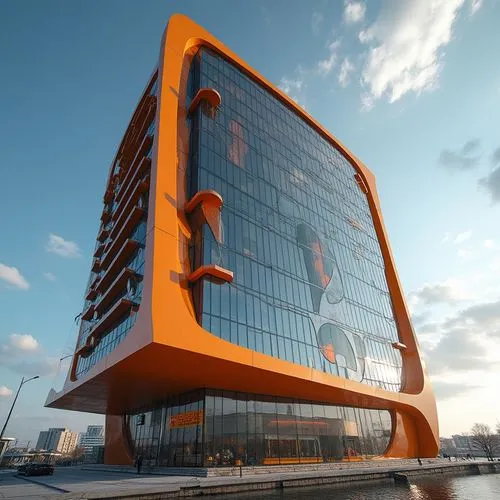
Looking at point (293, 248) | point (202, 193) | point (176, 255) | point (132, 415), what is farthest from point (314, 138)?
point (132, 415)

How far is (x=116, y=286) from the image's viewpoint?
1385 inches

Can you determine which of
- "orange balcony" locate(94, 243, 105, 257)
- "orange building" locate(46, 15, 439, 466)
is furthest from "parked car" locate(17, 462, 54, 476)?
"orange balcony" locate(94, 243, 105, 257)

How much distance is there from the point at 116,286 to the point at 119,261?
2.96 m

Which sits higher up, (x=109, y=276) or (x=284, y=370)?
(x=109, y=276)

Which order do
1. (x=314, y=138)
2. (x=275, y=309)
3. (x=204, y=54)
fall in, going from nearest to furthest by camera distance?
1. (x=275, y=309)
2. (x=204, y=54)
3. (x=314, y=138)

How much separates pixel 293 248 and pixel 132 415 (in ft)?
87.4

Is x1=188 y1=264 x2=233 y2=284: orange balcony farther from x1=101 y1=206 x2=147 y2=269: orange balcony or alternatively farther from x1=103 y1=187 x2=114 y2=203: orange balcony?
x1=103 y1=187 x2=114 y2=203: orange balcony

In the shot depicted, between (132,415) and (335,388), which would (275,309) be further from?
(132,415)

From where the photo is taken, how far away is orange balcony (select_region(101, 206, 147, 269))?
34975 millimetres

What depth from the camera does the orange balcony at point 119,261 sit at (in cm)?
3447

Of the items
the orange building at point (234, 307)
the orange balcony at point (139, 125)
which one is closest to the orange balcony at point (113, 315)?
the orange building at point (234, 307)

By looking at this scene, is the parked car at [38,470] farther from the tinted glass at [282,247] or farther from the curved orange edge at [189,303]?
the tinted glass at [282,247]

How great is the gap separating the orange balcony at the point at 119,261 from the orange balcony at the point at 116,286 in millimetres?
2404

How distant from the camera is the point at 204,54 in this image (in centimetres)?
4103
